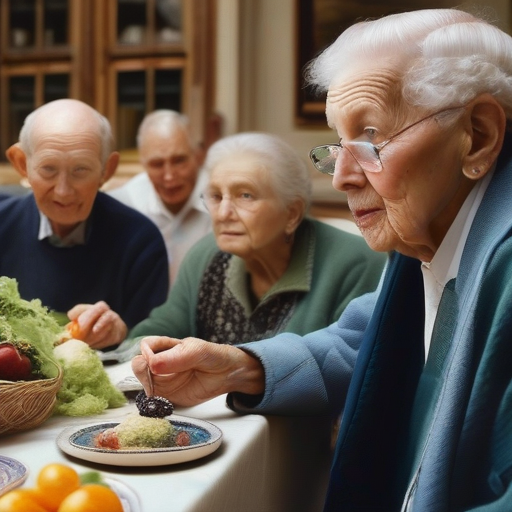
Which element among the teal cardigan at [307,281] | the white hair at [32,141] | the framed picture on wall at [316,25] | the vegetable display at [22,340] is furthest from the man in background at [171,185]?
the framed picture on wall at [316,25]

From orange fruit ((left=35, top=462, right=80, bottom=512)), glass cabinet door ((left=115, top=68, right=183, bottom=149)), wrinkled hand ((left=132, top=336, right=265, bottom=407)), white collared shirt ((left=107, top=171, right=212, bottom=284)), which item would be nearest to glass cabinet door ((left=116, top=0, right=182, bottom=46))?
glass cabinet door ((left=115, top=68, right=183, bottom=149))

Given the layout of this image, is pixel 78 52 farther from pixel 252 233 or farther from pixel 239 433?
pixel 239 433

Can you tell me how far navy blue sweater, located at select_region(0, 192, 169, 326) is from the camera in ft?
6.25

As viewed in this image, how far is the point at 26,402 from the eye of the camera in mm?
1201

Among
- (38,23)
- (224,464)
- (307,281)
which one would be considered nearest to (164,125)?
(307,281)

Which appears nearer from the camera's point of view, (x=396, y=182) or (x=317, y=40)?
(x=396, y=182)

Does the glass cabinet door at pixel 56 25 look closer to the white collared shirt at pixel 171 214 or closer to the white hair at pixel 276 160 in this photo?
the white collared shirt at pixel 171 214

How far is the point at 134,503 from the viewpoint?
0.96m

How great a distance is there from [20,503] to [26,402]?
15.0 inches

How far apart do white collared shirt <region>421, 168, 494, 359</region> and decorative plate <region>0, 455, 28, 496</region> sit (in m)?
0.67

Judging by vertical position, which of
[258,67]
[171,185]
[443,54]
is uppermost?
[258,67]

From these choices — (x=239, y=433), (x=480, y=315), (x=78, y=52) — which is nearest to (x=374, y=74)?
(x=480, y=315)

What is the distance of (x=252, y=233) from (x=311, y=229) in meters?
0.16

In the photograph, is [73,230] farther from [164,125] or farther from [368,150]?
[164,125]
